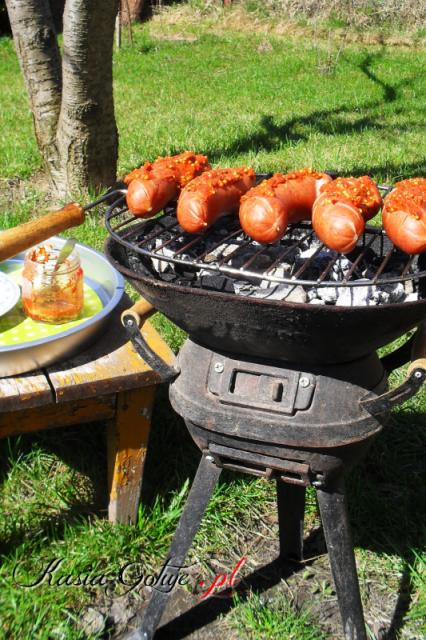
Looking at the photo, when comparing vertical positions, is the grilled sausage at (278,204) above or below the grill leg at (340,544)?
above

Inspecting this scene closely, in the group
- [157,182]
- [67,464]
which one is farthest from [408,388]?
[67,464]

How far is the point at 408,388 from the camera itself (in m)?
1.68

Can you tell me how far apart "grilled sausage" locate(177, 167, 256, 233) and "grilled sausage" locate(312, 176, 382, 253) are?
0.26 metres

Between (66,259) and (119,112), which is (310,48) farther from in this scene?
(66,259)

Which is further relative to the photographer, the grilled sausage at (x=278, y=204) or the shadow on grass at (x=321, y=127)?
the shadow on grass at (x=321, y=127)

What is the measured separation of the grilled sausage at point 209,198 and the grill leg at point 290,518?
91 centimetres

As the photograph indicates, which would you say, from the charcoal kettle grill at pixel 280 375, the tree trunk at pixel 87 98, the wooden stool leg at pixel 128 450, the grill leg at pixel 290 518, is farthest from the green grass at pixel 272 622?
the tree trunk at pixel 87 98

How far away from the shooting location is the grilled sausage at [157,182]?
188 cm

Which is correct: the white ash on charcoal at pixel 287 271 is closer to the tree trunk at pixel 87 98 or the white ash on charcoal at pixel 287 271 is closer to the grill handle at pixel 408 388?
the grill handle at pixel 408 388

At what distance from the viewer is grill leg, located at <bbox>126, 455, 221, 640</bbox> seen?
6.38 ft

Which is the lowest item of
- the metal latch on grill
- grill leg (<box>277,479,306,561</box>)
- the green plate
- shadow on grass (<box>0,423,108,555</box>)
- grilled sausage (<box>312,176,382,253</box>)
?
shadow on grass (<box>0,423,108,555</box>)

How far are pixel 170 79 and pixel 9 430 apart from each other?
7.90 m

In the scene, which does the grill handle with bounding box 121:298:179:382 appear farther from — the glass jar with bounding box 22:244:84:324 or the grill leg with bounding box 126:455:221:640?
the glass jar with bounding box 22:244:84:324

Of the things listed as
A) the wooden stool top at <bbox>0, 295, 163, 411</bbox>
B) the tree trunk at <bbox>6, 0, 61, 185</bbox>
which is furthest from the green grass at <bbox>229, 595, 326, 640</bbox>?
the tree trunk at <bbox>6, 0, 61, 185</bbox>
